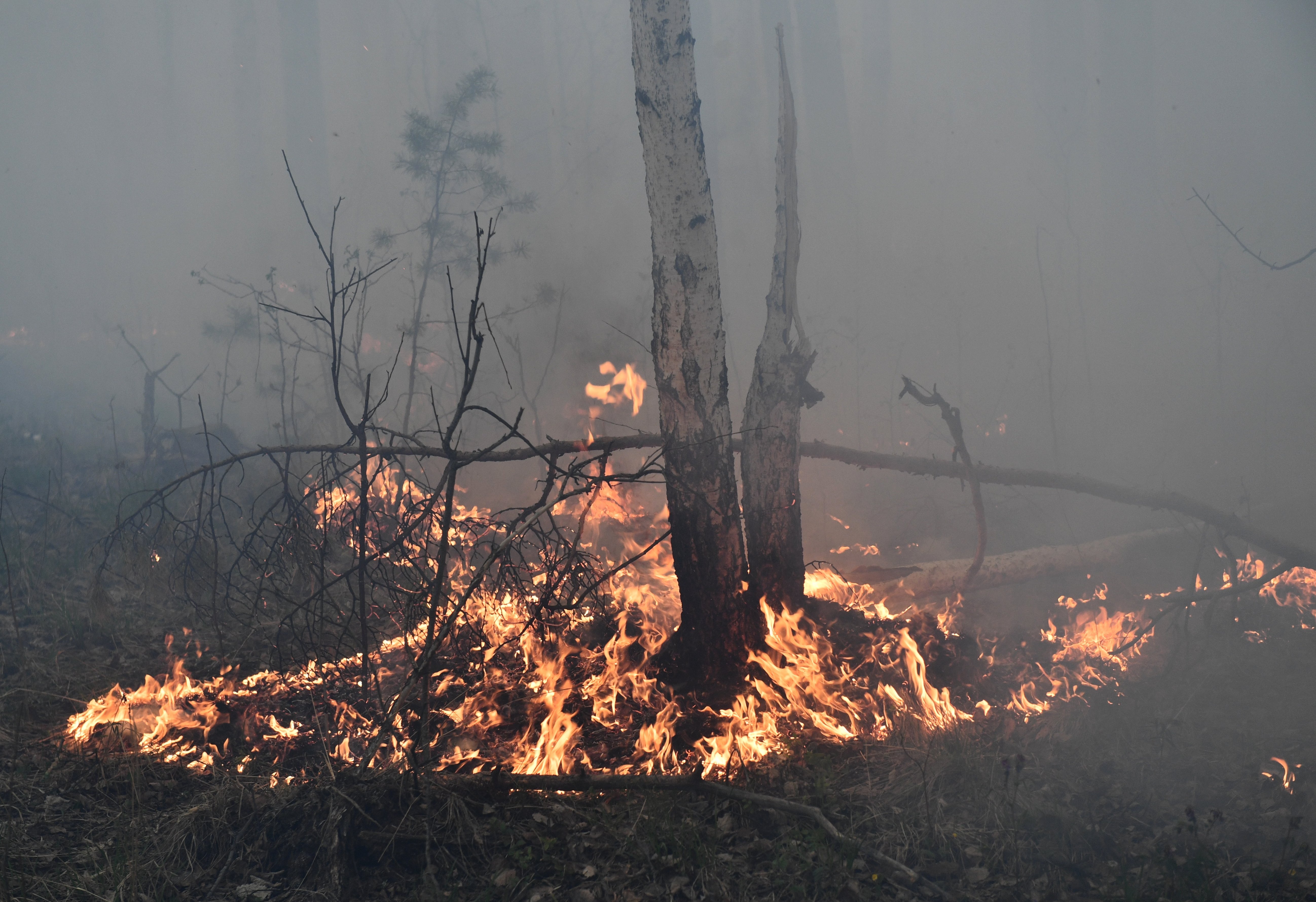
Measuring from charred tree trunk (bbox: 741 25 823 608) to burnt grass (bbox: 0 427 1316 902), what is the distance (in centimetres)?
127

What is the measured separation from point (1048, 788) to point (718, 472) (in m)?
2.68

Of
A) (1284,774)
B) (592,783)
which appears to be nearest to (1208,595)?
(1284,774)

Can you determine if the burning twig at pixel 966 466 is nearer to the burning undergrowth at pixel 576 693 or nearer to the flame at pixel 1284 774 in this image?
the burning undergrowth at pixel 576 693

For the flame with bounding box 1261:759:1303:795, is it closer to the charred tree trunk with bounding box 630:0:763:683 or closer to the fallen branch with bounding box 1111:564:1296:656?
the fallen branch with bounding box 1111:564:1296:656

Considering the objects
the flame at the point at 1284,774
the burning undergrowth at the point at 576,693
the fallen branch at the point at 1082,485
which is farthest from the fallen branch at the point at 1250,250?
the burning undergrowth at the point at 576,693

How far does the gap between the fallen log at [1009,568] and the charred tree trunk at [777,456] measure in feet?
6.99

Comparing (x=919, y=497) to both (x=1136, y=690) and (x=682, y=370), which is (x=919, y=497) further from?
(x=682, y=370)

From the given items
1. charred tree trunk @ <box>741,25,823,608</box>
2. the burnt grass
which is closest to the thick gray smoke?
charred tree trunk @ <box>741,25,823,608</box>

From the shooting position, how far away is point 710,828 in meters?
3.15

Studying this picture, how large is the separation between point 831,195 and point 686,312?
126 ft

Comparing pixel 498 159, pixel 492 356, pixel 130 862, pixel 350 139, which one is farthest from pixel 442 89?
pixel 130 862

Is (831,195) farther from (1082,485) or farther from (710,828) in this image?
(710,828)

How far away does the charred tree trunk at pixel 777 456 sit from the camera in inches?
191

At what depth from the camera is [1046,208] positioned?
38938 mm
